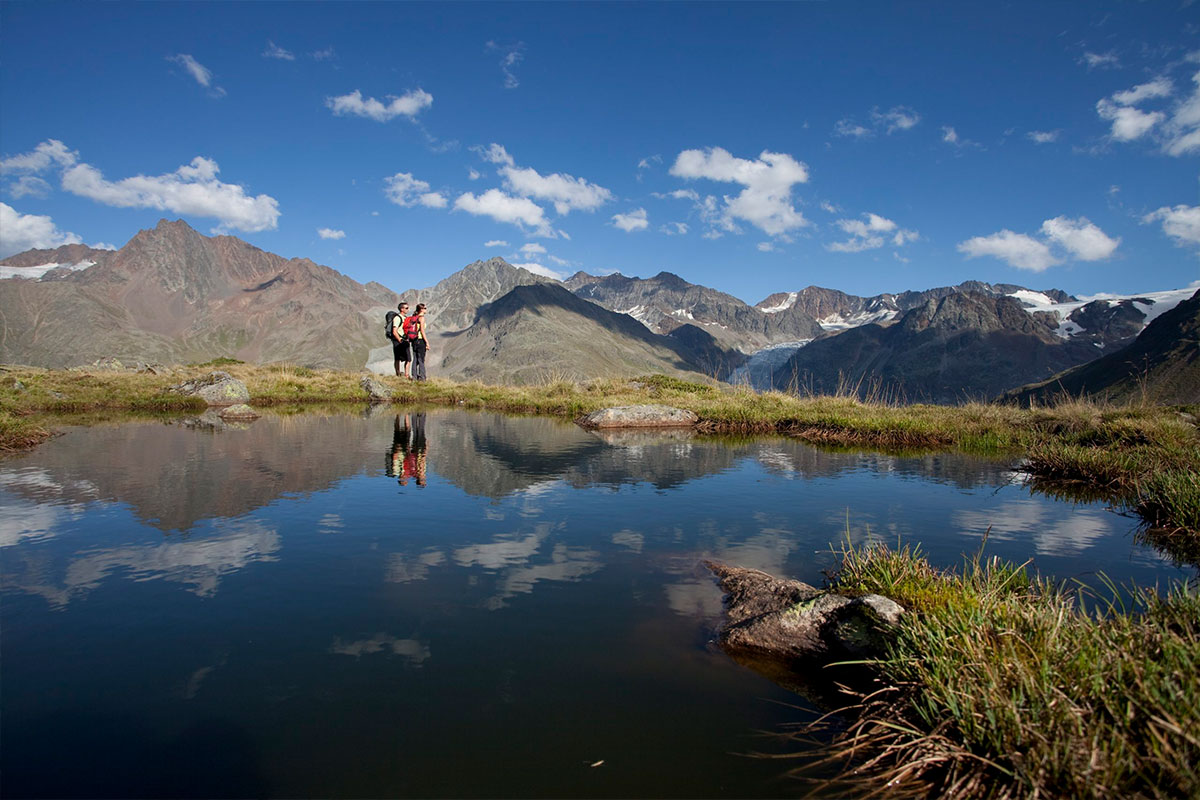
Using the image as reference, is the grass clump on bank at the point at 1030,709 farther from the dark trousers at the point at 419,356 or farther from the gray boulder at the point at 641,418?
the dark trousers at the point at 419,356

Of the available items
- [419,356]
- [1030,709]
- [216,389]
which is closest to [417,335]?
[419,356]

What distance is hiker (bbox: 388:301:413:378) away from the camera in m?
31.2

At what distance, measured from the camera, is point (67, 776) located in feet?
12.4

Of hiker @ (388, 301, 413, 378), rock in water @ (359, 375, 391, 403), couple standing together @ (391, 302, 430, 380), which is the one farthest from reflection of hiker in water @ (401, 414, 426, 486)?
rock in water @ (359, 375, 391, 403)

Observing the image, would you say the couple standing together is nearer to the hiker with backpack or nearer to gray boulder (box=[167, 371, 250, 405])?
the hiker with backpack

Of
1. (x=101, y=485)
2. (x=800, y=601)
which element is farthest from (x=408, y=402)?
(x=800, y=601)

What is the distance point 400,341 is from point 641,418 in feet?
53.7

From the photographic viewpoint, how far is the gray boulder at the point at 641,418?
24.0 metres

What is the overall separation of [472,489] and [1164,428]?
17.7 metres

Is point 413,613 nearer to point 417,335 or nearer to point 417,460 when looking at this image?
point 417,460

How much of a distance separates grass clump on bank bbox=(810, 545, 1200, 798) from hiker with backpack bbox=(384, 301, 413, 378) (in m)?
27.7

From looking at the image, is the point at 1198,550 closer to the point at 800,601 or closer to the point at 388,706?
the point at 800,601

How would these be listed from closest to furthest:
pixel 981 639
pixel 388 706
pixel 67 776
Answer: pixel 67 776 < pixel 981 639 < pixel 388 706

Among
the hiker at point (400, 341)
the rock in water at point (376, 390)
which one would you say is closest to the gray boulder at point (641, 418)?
the hiker at point (400, 341)
